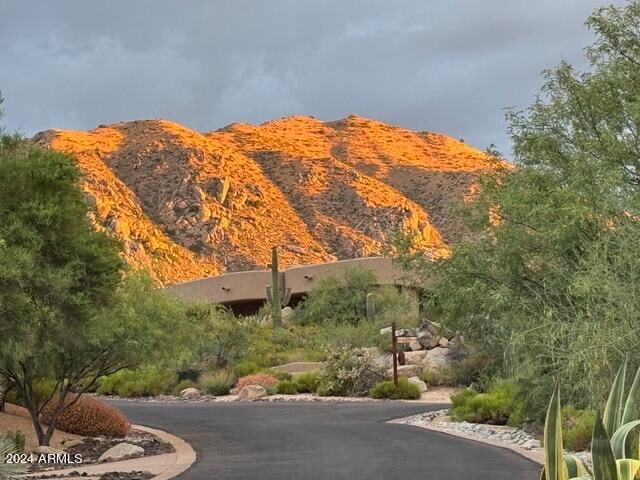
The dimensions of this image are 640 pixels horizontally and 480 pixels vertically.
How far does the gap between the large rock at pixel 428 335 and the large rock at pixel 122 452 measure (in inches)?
974

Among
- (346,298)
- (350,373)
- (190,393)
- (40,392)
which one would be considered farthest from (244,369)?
(40,392)

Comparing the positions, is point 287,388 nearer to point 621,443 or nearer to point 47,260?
point 47,260

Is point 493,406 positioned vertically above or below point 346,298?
below

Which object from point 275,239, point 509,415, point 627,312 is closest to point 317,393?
point 509,415

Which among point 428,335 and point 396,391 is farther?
point 428,335

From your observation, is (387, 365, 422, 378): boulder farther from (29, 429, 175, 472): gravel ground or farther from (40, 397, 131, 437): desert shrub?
(29, 429, 175, 472): gravel ground

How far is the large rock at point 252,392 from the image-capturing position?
119ft

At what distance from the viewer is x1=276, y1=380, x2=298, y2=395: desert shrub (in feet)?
121

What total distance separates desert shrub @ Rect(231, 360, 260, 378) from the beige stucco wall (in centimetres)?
1701

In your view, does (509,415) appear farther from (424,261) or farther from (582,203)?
(582,203)

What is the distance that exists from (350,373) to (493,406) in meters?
12.9

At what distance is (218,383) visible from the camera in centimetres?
3872

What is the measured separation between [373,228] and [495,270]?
62971mm

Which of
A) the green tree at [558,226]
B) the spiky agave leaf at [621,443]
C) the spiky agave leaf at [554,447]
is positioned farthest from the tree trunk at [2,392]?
→ the spiky agave leaf at [621,443]
